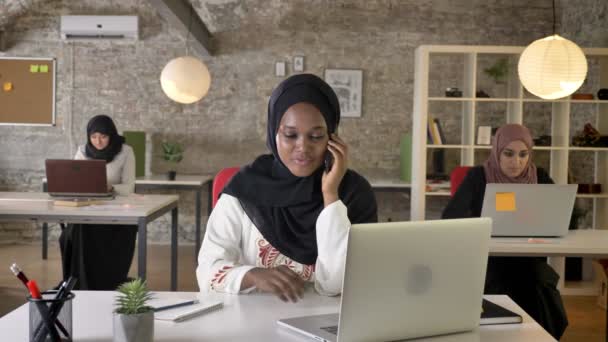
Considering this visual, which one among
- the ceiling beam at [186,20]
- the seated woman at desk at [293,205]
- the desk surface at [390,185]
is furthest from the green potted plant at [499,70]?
the seated woman at desk at [293,205]

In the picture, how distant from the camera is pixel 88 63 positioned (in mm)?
7867

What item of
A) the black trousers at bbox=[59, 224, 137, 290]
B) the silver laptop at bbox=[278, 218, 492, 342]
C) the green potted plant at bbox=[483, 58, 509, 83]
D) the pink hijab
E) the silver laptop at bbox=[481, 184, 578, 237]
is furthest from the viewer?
the green potted plant at bbox=[483, 58, 509, 83]

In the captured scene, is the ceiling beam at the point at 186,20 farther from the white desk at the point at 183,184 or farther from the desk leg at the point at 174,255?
the desk leg at the point at 174,255

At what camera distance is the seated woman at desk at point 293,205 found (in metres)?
2.01

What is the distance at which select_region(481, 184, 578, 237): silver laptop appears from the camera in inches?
128

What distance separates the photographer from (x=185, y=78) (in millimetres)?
6090

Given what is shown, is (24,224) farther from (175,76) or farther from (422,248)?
(422,248)

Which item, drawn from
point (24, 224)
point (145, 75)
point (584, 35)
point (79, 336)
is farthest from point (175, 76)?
point (79, 336)

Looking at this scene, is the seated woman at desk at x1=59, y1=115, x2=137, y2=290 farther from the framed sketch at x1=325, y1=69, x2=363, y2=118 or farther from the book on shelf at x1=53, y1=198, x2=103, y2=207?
the framed sketch at x1=325, y1=69, x2=363, y2=118

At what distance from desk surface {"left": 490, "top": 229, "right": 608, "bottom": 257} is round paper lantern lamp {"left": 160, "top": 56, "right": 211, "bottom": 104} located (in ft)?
11.6

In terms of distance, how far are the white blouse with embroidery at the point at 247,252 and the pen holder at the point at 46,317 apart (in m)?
0.64

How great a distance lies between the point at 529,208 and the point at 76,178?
284cm

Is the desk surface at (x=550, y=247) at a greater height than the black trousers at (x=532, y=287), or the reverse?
the desk surface at (x=550, y=247)

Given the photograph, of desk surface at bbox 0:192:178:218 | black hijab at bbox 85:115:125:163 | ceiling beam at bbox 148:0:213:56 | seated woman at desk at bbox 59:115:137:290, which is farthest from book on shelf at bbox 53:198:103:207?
ceiling beam at bbox 148:0:213:56
